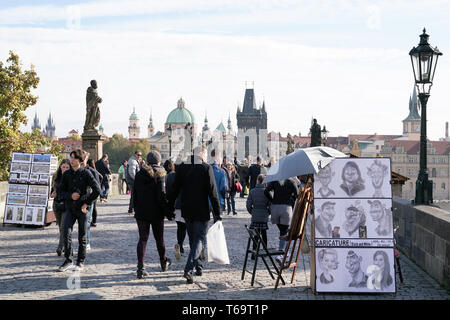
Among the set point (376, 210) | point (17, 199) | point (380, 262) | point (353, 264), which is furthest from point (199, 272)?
point (17, 199)

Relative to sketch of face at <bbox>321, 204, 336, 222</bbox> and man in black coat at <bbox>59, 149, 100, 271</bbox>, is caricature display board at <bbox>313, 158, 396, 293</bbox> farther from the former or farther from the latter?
man in black coat at <bbox>59, 149, 100, 271</bbox>

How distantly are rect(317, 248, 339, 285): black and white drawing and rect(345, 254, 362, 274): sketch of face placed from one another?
0.42ft

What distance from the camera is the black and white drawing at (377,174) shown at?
23.9 feet

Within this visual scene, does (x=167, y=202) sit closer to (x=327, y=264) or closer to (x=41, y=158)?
(x=327, y=264)

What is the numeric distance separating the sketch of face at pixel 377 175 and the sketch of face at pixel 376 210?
0.65 ft

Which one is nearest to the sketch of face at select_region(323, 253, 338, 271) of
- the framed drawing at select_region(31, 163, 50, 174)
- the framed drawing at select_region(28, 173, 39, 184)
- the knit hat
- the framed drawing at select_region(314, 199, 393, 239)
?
the framed drawing at select_region(314, 199, 393, 239)

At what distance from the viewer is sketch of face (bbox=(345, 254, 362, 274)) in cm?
730

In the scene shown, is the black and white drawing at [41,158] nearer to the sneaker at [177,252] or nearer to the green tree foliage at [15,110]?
the sneaker at [177,252]

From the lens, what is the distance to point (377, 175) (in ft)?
23.9

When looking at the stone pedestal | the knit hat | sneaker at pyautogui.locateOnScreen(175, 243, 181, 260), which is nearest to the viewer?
the knit hat

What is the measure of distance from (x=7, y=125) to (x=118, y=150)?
131 m

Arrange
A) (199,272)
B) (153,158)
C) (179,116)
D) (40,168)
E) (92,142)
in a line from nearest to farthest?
(199,272) < (153,158) < (40,168) < (92,142) < (179,116)

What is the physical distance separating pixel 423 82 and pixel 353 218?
14.3 ft
